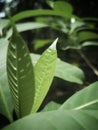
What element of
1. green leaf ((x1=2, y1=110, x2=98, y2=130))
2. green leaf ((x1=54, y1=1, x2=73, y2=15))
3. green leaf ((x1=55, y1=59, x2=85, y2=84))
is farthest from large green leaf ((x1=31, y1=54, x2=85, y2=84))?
green leaf ((x1=54, y1=1, x2=73, y2=15))

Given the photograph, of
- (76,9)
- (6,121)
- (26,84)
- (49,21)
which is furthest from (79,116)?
(76,9)

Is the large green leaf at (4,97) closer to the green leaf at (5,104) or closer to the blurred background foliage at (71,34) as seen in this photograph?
the green leaf at (5,104)

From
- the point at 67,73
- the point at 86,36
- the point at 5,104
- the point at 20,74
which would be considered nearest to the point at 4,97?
the point at 5,104

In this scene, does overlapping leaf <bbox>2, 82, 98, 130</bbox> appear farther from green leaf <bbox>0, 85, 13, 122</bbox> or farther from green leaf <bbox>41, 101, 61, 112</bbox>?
green leaf <bbox>41, 101, 61, 112</bbox>

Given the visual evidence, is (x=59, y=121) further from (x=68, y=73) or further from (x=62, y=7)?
(x=62, y=7)

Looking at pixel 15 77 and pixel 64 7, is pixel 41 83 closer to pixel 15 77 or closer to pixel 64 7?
pixel 15 77

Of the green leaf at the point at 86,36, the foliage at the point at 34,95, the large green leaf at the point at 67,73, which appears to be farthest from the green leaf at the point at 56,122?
the green leaf at the point at 86,36
